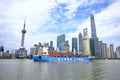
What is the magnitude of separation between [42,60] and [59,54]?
21736 millimetres

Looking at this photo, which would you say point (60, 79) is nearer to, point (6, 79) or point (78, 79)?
point (78, 79)

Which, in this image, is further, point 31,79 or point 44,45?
point 44,45

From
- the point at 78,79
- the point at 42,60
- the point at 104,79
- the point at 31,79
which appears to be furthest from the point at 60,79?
the point at 42,60

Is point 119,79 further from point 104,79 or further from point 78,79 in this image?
point 78,79

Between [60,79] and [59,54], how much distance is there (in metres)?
154

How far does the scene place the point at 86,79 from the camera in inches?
1634

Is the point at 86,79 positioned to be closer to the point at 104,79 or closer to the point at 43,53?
the point at 104,79

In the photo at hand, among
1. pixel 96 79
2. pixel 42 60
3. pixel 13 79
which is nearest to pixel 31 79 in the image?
pixel 13 79

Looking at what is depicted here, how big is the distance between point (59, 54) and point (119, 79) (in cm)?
15414

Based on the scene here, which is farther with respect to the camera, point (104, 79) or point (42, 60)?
point (42, 60)

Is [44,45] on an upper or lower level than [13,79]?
upper

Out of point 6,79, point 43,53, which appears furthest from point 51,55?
point 6,79

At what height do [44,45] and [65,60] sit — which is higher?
[44,45]

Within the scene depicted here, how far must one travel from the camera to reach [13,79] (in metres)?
41.0
